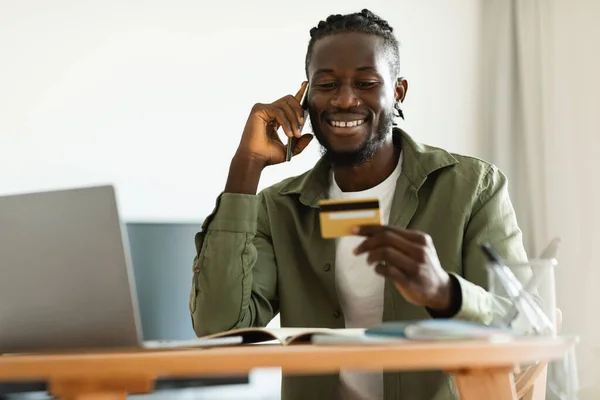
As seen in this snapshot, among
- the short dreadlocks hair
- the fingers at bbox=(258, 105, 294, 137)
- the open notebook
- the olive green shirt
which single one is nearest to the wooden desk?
the open notebook

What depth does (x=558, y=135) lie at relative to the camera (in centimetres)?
329

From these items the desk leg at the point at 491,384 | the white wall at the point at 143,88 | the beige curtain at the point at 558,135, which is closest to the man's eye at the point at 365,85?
the desk leg at the point at 491,384

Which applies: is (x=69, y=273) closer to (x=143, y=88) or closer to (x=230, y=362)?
(x=230, y=362)

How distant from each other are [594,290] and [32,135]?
6.84 ft

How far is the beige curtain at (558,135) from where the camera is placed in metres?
3.15

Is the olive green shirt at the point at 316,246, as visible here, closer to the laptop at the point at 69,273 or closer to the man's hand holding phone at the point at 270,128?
the man's hand holding phone at the point at 270,128

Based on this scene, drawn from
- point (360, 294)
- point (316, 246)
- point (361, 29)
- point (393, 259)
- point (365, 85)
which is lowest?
point (360, 294)

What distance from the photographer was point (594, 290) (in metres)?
3.11

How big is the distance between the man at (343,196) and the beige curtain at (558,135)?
151 cm

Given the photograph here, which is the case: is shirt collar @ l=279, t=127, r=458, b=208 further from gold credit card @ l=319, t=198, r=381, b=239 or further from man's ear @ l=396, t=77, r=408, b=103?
gold credit card @ l=319, t=198, r=381, b=239

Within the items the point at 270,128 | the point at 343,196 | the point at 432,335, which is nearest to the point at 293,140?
the point at 270,128

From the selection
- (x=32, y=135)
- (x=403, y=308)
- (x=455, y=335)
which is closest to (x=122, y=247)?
(x=455, y=335)

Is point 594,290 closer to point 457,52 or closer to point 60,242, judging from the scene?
point 457,52

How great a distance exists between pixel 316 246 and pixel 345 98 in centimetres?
33
